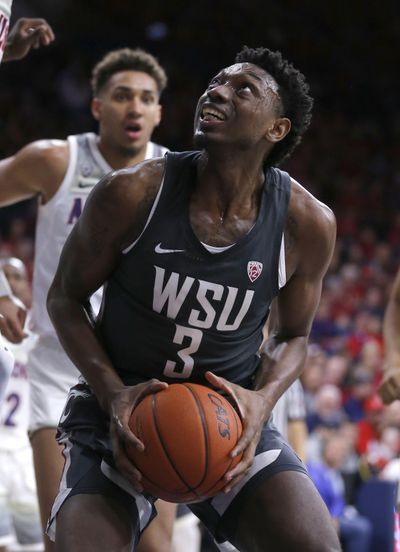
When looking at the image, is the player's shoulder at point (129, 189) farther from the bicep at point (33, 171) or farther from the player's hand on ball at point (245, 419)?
the bicep at point (33, 171)

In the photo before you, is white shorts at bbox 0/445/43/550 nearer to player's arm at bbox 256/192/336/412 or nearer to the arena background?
player's arm at bbox 256/192/336/412

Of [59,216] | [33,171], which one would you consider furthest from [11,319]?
[33,171]

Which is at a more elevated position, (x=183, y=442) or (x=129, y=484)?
(x=183, y=442)

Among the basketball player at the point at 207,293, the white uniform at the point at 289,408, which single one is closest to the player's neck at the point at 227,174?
the basketball player at the point at 207,293

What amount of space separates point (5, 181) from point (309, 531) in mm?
2298

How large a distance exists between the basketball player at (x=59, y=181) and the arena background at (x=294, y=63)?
8.39 metres

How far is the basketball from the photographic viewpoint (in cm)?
305

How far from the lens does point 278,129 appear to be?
11.5 ft

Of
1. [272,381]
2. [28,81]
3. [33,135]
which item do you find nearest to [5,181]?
[272,381]

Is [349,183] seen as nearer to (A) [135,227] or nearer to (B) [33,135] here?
(B) [33,135]

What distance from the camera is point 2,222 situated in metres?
13.6

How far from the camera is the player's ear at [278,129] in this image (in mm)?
3477

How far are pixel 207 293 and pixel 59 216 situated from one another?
1.57 m

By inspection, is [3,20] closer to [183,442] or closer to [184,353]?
[184,353]
